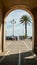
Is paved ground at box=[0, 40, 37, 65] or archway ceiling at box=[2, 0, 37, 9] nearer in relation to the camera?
paved ground at box=[0, 40, 37, 65]

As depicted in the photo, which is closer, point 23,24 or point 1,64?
point 1,64

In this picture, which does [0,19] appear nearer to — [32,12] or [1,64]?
[32,12]

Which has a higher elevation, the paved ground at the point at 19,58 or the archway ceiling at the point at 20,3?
the archway ceiling at the point at 20,3

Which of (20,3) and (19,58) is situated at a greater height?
(20,3)

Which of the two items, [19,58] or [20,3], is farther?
[20,3]

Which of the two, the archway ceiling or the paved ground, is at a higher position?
the archway ceiling

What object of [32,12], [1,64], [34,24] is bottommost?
[1,64]

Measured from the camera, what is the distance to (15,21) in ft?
225

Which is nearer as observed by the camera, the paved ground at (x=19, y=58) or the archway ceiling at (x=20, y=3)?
the paved ground at (x=19, y=58)

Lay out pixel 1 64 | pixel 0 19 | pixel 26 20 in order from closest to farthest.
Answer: pixel 1 64 → pixel 0 19 → pixel 26 20

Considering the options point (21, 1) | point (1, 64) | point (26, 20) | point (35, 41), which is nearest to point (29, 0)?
point (21, 1)

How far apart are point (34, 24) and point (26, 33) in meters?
44.3

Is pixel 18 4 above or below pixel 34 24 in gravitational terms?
above

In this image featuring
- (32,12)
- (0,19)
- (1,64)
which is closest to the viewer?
(1,64)
